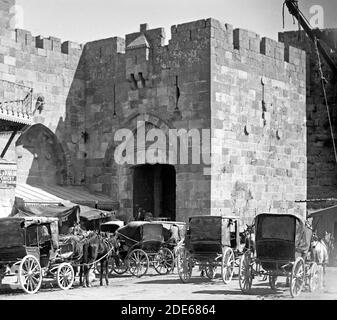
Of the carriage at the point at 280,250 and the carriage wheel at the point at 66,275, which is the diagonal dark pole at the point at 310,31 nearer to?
the carriage at the point at 280,250

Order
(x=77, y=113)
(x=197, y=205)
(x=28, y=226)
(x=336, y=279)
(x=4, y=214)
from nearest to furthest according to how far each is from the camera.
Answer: (x=28, y=226) → (x=336, y=279) → (x=4, y=214) → (x=197, y=205) → (x=77, y=113)

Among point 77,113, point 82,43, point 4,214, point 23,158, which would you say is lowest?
point 4,214

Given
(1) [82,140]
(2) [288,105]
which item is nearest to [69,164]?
(1) [82,140]

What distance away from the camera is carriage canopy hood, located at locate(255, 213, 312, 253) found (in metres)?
13.3

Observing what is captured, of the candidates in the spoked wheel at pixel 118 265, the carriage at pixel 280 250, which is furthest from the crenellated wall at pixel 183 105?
the carriage at pixel 280 250

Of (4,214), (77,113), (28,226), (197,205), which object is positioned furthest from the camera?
(77,113)

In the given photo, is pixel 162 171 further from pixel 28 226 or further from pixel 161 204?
pixel 28 226

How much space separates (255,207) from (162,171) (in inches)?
154

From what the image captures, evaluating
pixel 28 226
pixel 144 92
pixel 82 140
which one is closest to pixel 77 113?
pixel 82 140

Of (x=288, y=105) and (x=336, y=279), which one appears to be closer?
(x=336, y=279)

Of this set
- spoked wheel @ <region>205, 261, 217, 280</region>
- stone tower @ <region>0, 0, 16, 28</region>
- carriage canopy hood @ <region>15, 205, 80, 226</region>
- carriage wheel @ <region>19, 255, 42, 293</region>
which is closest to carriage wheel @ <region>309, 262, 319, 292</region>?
spoked wheel @ <region>205, 261, 217, 280</region>

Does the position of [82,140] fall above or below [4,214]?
above

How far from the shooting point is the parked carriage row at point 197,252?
13.3 m

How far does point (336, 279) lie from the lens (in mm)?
16469
